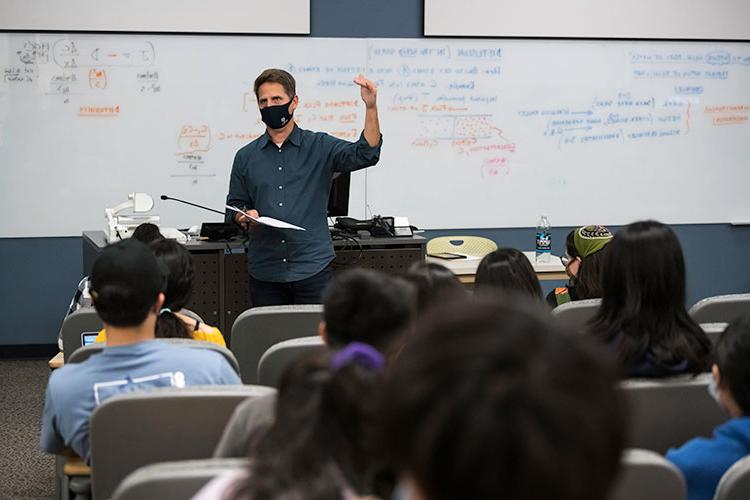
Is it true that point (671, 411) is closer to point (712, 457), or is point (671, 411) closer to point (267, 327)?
point (712, 457)

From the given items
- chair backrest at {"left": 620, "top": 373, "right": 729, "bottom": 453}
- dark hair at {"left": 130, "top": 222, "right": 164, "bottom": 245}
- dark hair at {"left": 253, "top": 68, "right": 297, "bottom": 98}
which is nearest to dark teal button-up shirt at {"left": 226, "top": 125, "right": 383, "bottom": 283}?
dark hair at {"left": 253, "top": 68, "right": 297, "bottom": 98}

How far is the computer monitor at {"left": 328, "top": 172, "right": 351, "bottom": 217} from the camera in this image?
17.3ft

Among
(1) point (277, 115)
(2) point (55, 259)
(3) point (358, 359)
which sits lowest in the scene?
(2) point (55, 259)

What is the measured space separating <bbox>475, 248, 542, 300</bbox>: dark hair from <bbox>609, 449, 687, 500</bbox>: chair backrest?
134cm

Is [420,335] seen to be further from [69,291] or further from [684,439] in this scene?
[69,291]

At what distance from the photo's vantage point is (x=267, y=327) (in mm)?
3020

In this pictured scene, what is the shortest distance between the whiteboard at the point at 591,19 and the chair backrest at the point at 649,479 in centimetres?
522

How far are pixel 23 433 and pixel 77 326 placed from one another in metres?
1.90

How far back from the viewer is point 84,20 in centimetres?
603

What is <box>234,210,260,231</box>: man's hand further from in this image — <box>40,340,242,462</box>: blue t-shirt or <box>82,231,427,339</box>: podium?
<box>40,340,242,462</box>: blue t-shirt

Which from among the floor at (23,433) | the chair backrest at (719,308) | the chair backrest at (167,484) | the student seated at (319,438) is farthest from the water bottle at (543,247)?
the student seated at (319,438)

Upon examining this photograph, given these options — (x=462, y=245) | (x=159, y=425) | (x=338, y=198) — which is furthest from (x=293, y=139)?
(x=159, y=425)

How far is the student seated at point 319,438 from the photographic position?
1035 mm

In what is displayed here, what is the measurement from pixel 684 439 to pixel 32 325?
5036 mm
